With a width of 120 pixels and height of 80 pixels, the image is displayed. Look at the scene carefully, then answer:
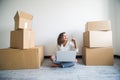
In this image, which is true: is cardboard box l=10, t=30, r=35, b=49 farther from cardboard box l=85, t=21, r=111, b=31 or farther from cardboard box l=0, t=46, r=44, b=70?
cardboard box l=85, t=21, r=111, b=31

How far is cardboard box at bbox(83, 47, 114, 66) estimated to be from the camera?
2.02 m

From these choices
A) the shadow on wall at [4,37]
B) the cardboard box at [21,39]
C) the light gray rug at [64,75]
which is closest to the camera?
the light gray rug at [64,75]

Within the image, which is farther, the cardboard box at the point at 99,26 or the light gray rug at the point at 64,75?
the cardboard box at the point at 99,26

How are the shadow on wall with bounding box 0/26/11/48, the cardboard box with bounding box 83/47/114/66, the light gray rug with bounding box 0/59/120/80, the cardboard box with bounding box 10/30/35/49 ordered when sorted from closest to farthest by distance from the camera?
the light gray rug with bounding box 0/59/120/80 < the cardboard box with bounding box 10/30/35/49 < the cardboard box with bounding box 83/47/114/66 < the shadow on wall with bounding box 0/26/11/48

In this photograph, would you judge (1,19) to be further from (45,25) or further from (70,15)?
(70,15)

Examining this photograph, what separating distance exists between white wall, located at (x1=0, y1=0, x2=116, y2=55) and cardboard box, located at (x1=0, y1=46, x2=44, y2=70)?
2.96 ft

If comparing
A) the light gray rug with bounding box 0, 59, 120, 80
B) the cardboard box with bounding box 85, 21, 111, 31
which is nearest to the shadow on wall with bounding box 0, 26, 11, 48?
the light gray rug with bounding box 0, 59, 120, 80

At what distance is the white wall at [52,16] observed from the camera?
2.74 metres

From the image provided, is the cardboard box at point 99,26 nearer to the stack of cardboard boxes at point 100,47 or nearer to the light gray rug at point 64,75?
the stack of cardboard boxes at point 100,47

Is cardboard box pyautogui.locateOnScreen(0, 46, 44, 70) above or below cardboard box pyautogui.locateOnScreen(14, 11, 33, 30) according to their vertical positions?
below

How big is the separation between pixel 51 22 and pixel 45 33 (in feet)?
0.95

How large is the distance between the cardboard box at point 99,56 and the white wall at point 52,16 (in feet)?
2.30

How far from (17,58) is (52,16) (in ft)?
4.33

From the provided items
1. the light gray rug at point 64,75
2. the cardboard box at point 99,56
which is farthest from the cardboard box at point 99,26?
the light gray rug at point 64,75
